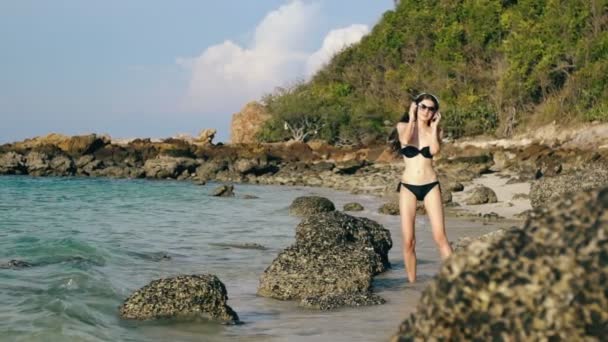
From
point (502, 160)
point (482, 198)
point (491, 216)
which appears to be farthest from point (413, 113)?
point (502, 160)

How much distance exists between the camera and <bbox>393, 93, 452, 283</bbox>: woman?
714 cm

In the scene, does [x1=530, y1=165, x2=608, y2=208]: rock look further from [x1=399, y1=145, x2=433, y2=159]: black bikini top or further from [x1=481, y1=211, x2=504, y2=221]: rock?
[x1=399, y1=145, x2=433, y2=159]: black bikini top

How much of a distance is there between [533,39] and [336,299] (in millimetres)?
44826

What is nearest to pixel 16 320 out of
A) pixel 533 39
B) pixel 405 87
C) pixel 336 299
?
pixel 336 299

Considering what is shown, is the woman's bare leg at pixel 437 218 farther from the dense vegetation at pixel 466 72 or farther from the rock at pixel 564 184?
the dense vegetation at pixel 466 72

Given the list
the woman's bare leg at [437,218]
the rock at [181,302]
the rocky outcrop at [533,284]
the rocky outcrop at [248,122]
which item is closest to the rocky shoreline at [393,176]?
the rocky outcrop at [533,284]

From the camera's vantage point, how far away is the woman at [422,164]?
23.4 ft

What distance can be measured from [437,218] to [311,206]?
41.3ft

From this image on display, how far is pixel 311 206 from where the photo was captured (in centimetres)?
1970

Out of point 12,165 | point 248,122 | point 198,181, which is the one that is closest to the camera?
point 198,181

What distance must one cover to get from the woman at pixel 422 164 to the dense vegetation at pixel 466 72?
119 feet

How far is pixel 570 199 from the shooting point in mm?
3125

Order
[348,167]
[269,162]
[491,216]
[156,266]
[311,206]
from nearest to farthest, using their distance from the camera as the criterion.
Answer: [156,266] → [491,216] → [311,206] → [348,167] → [269,162]

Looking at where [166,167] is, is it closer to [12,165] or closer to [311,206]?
[12,165]
